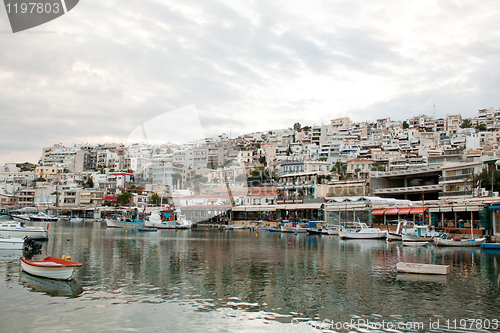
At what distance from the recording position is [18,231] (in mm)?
31156

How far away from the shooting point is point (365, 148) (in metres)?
96.4

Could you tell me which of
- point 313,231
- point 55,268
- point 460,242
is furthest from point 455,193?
point 55,268

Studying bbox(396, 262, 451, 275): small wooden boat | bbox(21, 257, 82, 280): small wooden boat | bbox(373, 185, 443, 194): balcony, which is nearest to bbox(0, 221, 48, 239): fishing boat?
bbox(21, 257, 82, 280): small wooden boat

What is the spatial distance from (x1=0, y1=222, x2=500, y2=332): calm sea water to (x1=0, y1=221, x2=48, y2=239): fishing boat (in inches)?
499

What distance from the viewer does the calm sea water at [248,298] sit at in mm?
10250

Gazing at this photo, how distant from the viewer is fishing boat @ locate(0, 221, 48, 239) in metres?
30.6

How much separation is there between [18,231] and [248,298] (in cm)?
2637

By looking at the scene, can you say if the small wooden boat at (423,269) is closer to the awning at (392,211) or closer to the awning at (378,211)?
the awning at (392,211)

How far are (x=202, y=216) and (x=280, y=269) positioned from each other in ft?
189

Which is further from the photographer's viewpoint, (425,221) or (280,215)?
(280,215)

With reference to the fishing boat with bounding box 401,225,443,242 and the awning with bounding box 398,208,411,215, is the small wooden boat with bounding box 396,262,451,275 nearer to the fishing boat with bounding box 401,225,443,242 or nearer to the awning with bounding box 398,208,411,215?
the fishing boat with bounding box 401,225,443,242

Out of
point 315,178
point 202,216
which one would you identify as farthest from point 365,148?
point 202,216

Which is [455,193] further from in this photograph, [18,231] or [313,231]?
[18,231]

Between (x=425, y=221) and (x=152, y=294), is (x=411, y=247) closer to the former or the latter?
(x=425, y=221)
